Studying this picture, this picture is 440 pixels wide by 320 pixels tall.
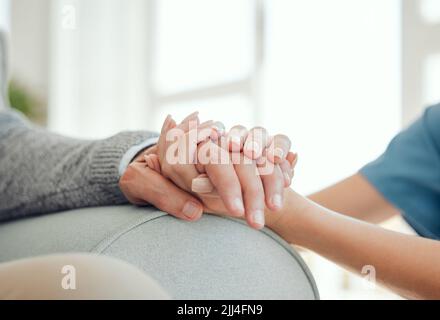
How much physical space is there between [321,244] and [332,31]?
1.33 meters

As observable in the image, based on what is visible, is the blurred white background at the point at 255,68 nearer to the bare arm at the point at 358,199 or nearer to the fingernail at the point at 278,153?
the bare arm at the point at 358,199

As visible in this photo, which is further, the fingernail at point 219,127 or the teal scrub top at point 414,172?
the teal scrub top at point 414,172

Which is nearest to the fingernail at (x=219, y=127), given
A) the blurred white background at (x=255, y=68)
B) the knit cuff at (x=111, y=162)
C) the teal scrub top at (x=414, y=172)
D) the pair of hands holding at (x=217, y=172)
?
the pair of hands holding at (x=217, y=172)

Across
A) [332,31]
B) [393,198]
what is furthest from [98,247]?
[332,31]

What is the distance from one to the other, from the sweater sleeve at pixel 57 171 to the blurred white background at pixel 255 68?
215 millimetres

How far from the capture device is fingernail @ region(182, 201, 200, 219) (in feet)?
1.63

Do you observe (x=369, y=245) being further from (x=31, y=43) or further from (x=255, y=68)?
(x=31, y=43)

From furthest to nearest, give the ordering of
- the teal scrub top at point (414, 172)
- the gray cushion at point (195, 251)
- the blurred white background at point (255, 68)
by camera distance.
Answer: the blurred white background at point (255, 68), the teal scrub top at point (414, 172), the gray cushion at point (195, 251)

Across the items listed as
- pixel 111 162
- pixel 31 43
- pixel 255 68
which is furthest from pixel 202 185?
pixel 31 43

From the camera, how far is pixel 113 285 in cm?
34

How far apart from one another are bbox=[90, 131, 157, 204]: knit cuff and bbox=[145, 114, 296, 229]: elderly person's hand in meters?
0.07

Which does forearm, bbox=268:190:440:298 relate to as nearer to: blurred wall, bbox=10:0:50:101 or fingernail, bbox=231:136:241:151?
Result: fingernail, bbox=231:136:241:151

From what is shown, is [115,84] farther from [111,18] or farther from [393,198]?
[393,198]

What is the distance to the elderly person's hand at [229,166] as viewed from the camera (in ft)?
1.57
